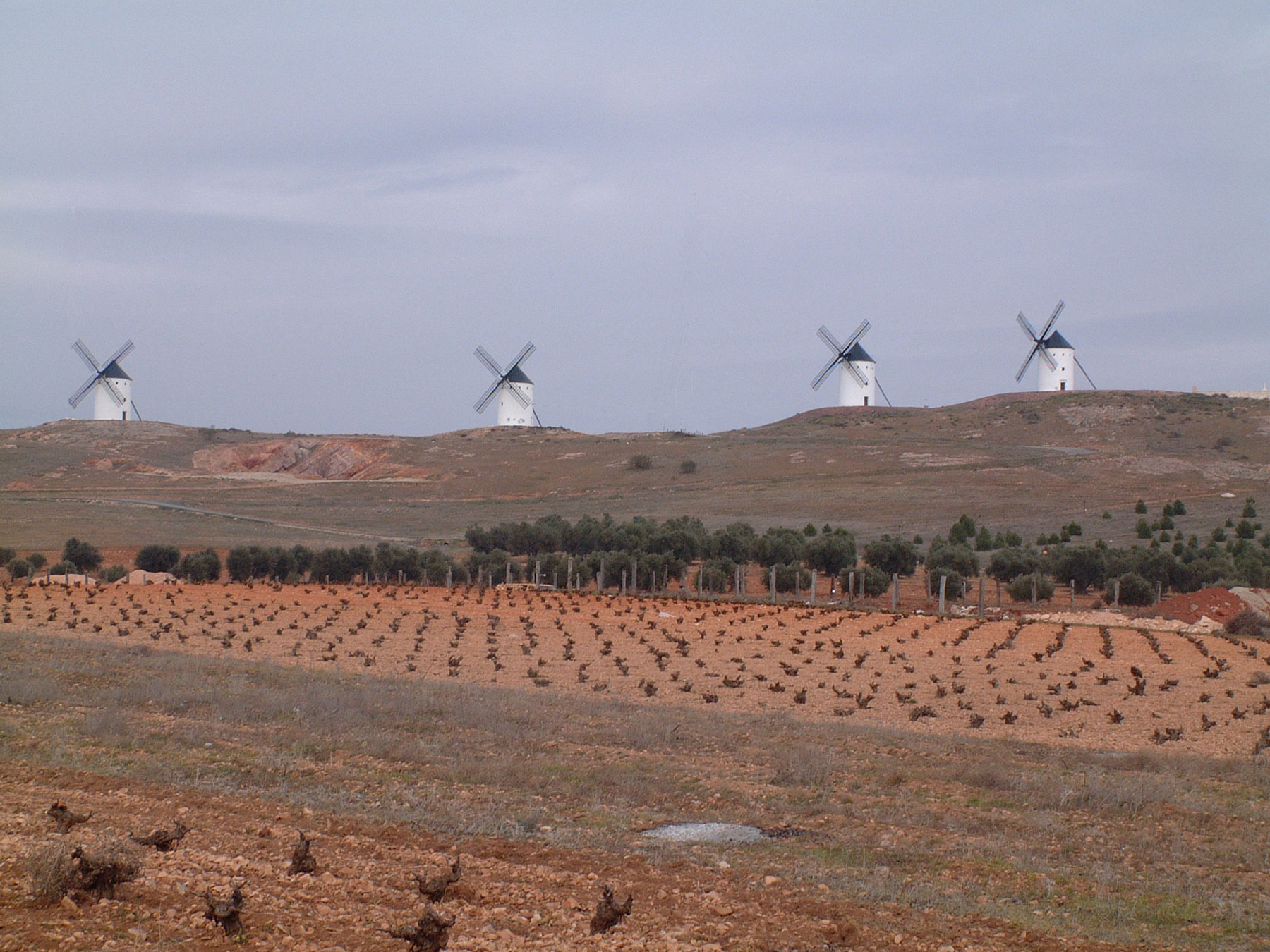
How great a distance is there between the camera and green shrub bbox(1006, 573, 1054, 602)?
43.3 meters

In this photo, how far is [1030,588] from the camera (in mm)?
43312

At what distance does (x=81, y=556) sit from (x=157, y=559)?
147 inches

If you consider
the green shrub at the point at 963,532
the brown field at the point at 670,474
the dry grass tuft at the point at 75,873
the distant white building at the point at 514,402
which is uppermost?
the distant white building at the point at 514,402

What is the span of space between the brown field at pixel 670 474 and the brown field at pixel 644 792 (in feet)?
139

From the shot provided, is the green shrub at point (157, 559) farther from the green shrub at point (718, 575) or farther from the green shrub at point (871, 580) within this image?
the green shrub at point (871, 580)

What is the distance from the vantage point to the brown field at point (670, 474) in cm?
6875

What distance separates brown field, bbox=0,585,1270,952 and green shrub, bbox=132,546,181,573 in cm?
2889

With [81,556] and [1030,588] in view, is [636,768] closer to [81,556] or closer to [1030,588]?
[1030,588]

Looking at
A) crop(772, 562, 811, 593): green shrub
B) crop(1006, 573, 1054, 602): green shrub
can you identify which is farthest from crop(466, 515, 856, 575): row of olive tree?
crop(1006, 573, 1054, 602): green shrub

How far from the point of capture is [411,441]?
115188 millimetres

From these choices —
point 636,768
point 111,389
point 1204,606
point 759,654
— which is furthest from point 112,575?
point 111,389

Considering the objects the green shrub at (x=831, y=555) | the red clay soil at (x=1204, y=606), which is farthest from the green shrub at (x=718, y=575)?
the red clay soil at (x=1204, y=606)

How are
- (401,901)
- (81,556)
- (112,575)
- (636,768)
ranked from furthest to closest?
(81,556)
(112,575)
(636,768)
(401,901)

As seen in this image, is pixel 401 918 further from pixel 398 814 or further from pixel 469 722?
pixel 469 722
